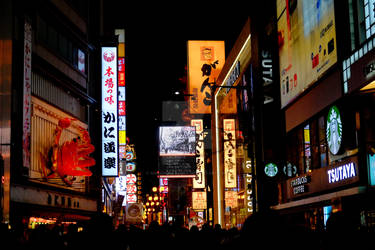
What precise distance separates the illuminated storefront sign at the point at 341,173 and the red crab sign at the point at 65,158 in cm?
1550

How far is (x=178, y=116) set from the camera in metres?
77.4

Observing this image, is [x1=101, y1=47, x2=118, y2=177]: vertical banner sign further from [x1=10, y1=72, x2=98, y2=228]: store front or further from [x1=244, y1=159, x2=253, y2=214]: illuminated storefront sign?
[x1=244, y1=159, x2=253, y2=214]: illuminated storefront sign

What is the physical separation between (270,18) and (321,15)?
373 inches

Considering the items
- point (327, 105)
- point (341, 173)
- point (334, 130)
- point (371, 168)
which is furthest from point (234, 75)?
point (371, 168)

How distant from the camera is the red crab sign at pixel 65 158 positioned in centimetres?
3247

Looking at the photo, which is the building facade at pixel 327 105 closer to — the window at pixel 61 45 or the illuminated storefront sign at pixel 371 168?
the illuminated storefront sign at pixel 371 168

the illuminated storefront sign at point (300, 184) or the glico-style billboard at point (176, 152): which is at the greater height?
the glico-style billboard at point (176, 152)

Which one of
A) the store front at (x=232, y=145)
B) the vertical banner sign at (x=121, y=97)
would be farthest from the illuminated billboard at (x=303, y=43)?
the vertical banner sign at (x=121, y=97)

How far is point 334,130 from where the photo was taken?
22453 millimetres

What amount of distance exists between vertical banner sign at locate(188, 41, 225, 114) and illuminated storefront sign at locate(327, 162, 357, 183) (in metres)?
25.1

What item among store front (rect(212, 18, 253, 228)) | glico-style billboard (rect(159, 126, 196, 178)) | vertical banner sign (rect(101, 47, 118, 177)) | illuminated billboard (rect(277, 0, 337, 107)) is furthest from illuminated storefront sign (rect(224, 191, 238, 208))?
illuminated billboard (rect(277, 0, 337, 107))

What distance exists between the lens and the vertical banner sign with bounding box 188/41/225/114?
47781 mm

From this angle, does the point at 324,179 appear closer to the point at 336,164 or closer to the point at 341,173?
the point at 336,164

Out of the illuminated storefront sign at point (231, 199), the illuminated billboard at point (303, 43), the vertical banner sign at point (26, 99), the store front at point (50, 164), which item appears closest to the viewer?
the illuminated billboard at point (303, 43)
